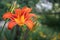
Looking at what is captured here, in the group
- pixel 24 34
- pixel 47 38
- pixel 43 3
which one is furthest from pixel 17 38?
pixel 43 3

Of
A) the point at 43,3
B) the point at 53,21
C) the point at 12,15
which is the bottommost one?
the point at 53,21

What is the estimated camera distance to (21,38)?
3.45 feet

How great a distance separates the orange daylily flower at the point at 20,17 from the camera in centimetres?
95

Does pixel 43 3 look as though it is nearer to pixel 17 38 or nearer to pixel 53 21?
pixel 53 21

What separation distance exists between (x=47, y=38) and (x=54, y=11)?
1026mm

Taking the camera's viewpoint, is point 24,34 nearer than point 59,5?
Yes

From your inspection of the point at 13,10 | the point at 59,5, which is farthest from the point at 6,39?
the point at 59,5

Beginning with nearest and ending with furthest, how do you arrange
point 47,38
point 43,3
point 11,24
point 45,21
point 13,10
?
point 11,24
point 13,10
point 47,38
point 45,21
point 43,3

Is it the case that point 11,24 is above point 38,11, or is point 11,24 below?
above

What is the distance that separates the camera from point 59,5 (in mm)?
2492

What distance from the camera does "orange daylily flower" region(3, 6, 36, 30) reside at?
95 cm

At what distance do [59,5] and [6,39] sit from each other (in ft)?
5.02

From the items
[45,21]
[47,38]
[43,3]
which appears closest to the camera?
[47,38]

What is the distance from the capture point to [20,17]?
106 centimetres
